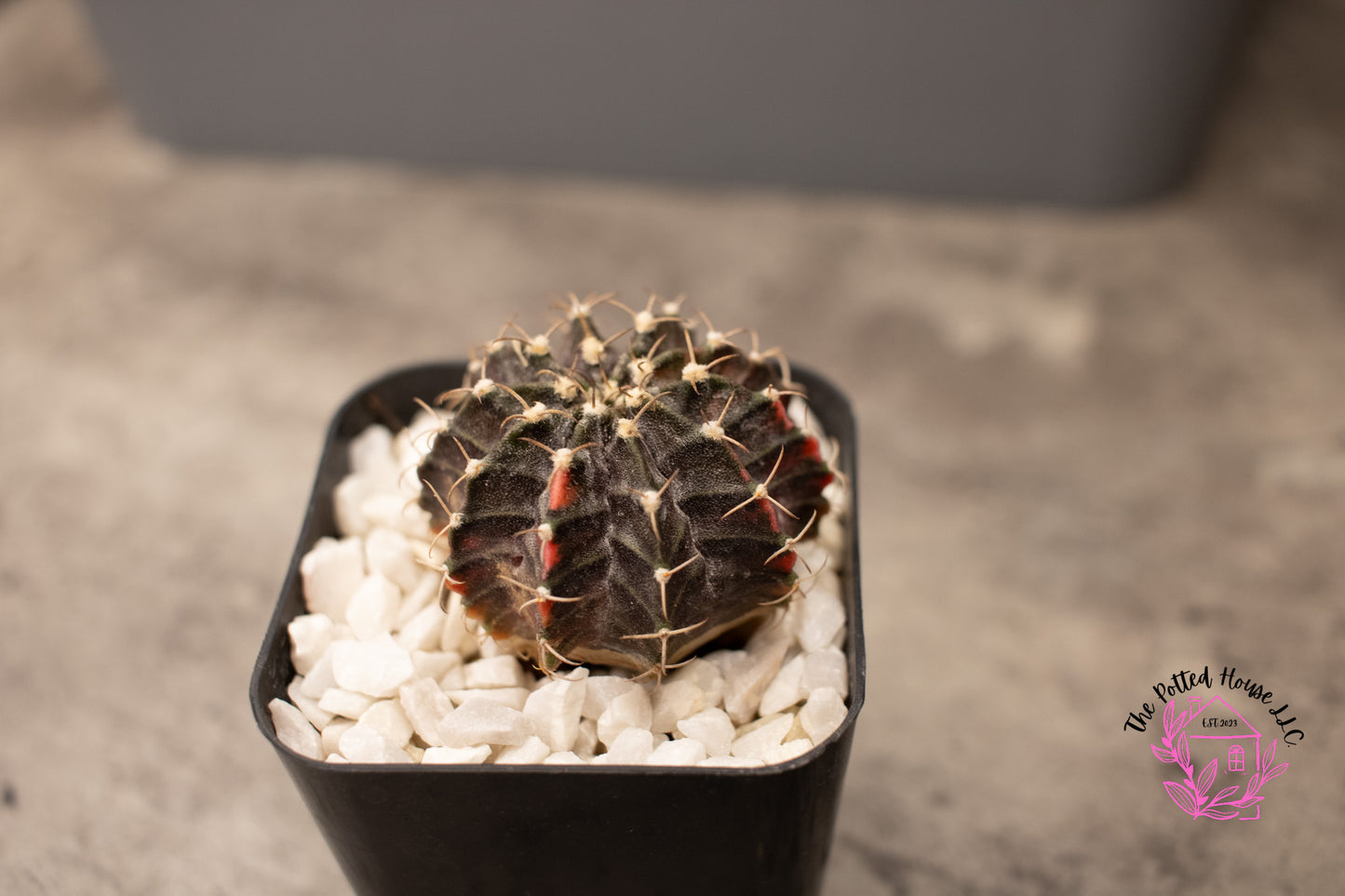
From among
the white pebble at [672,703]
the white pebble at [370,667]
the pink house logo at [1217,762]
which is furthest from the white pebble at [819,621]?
the pink house logo at [1217,762]

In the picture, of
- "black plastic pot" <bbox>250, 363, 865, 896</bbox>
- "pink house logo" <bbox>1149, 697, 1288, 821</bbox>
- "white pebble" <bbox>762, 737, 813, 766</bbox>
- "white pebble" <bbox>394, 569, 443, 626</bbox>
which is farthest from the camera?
"pink house logo" <bbox>1149, 697, 1288, 821</bbox>

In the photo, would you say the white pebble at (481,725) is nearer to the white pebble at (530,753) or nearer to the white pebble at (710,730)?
the white pebble at (530,753)

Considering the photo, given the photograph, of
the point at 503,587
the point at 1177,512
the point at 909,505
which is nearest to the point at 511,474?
the point at 503,587

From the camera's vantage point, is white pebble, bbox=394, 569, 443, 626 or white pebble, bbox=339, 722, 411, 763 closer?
white pebble, bbox=339, 722, 411, 763

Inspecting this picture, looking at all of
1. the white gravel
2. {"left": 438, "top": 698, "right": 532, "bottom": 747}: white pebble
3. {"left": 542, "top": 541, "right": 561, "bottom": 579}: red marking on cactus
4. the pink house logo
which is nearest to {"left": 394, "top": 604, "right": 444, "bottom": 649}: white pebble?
the white gravel

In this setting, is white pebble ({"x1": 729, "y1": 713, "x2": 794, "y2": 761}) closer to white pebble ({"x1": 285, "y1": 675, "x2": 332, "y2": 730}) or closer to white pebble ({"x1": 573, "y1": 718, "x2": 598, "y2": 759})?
white pebble ({"x1": 573, "y1": 718, "x2": 598, "y2": 759})

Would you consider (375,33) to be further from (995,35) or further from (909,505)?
(909,505)

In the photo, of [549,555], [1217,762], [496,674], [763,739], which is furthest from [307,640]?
[1217,762]

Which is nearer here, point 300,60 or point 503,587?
point 503,587
